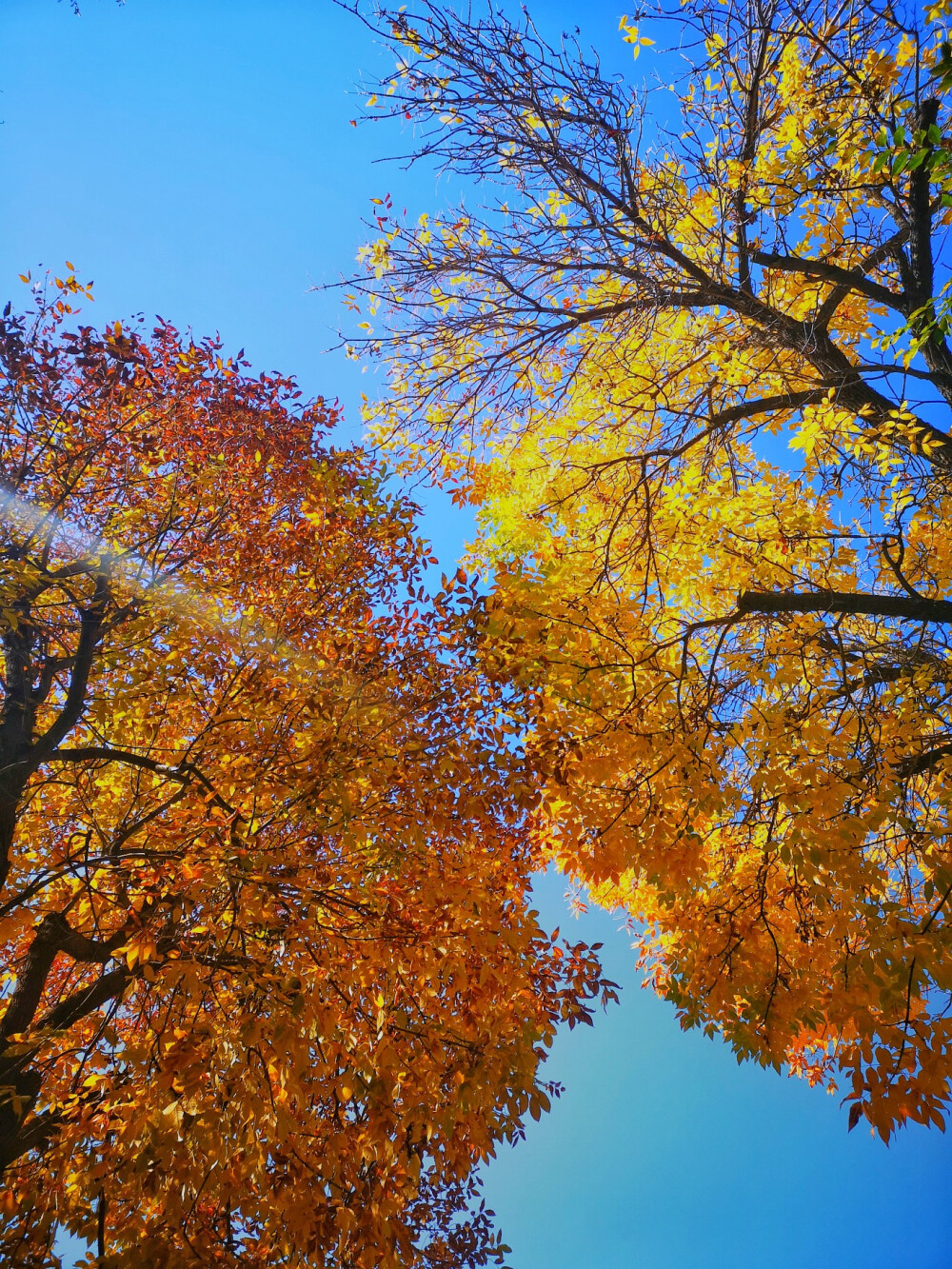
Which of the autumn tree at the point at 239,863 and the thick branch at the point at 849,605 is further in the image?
the thick branch at the point at 849,605

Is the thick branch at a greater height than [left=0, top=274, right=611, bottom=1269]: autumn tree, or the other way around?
the thick branch

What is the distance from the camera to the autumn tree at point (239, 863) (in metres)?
3.30

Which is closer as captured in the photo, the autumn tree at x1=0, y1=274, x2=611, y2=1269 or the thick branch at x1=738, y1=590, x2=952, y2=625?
the autumn tree at x1=0, y1=274, x2=611, y2=1269

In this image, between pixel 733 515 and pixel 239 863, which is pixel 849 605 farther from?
pixel 239 863

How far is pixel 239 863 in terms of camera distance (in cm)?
358

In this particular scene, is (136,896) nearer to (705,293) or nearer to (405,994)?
(405,994)

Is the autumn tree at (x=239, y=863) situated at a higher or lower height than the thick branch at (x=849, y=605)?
lower

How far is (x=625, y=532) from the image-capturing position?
599 cm

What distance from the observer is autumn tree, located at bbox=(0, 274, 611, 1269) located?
3297 mm

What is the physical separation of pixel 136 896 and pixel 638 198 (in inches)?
246

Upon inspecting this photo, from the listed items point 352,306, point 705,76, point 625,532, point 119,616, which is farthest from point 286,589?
point 705,76

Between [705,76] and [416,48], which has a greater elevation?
[705,76]

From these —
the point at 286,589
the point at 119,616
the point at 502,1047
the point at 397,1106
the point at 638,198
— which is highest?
the point at 638,198

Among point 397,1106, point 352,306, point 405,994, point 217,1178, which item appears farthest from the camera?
point 352,306
